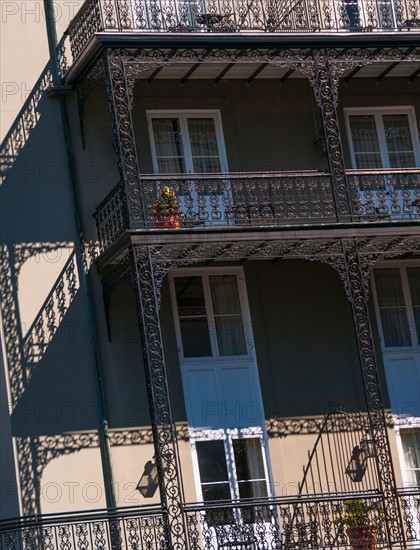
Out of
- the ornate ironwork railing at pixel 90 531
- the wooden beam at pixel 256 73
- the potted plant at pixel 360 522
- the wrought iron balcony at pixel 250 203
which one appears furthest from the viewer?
the wooden beam at pixel 256 73

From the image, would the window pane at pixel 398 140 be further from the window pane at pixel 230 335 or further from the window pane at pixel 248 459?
the window pane at pixel 248 459

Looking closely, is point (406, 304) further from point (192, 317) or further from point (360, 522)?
point (360, 522)

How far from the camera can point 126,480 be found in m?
23.0

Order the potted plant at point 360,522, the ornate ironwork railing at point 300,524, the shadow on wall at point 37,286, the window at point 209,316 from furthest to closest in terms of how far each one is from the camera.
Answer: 1. the window at point 209,316
2. the shadow on wall at point 37,286
3. the potted plant at point 360,522
4. the ornate ironwork railing at point 300,524

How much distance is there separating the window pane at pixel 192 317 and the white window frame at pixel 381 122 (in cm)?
342

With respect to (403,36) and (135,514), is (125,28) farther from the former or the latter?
(135,514)

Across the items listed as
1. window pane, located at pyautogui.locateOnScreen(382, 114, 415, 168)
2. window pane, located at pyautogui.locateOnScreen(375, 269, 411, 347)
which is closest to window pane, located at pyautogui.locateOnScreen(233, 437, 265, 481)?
window pane, located at pyautogui.locateOnScreen(375, 269, 411, 347)

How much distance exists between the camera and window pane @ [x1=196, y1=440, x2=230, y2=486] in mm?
23422

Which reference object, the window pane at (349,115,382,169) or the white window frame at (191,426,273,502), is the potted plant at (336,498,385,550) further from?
the window pane at (349,115,382,169)

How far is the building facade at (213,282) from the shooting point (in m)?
22.5

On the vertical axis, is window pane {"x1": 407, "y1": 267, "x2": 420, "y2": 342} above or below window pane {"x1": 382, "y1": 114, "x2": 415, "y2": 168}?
below

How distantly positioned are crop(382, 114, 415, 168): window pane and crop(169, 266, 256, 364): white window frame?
336 cm

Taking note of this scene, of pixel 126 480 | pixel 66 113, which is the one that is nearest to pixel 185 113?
pixel 66 113

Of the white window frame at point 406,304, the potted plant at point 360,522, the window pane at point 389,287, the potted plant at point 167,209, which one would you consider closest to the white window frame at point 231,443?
the potted plant at point 360,522
